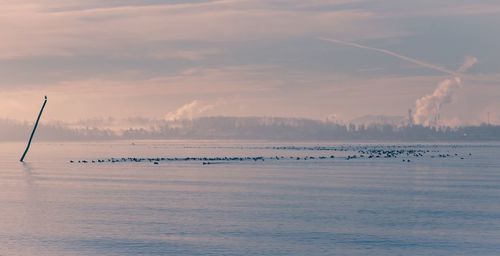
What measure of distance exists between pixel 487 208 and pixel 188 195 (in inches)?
Result: 1047

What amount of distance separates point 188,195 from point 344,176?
3576 cm

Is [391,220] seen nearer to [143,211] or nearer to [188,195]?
[143,211]

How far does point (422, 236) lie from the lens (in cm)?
4362

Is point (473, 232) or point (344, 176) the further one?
point (344, 176)

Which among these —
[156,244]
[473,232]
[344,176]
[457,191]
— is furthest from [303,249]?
[344,176]

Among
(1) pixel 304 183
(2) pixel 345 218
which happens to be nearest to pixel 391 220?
(2) pixel 345 218

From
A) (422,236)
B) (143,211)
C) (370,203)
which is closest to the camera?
(422,236)

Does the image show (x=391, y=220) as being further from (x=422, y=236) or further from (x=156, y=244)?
(x=156, y=244)

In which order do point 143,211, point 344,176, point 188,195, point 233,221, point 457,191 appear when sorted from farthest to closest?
point 344,176 < point 457,191 < point 188,195 < point 143,211 < point 233,221

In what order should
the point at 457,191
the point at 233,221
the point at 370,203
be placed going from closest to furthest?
the point at 233,221 < the point at 370,203 < the point at 457,191

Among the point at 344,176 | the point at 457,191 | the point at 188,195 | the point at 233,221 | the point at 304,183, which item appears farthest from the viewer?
the point at 344,176

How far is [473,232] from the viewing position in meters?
45.3

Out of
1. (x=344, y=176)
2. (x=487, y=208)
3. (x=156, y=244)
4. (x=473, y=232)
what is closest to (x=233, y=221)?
(x=156, y=244)

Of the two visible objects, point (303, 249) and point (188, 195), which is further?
point (188, 195)
